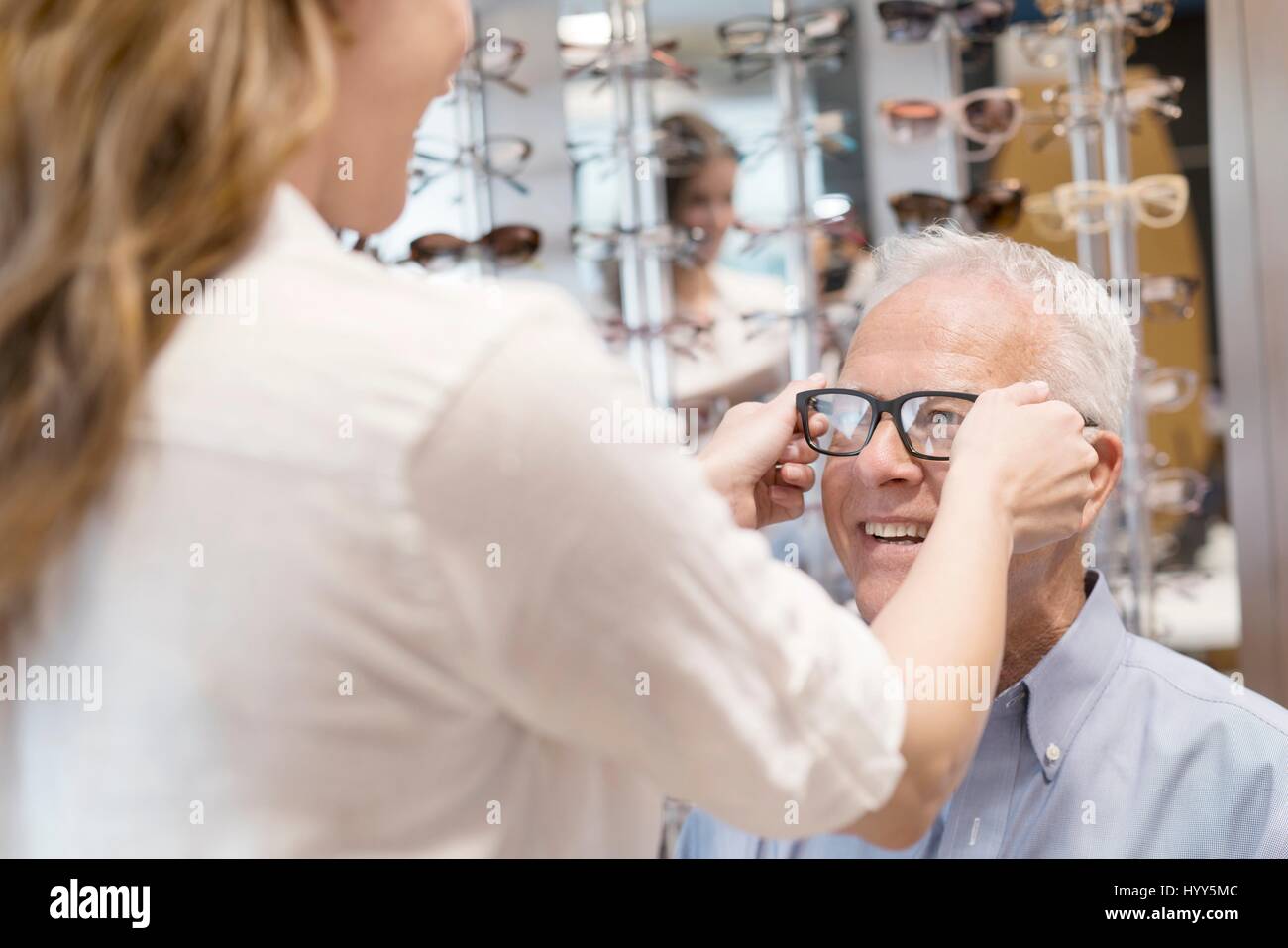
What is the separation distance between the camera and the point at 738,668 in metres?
0.70

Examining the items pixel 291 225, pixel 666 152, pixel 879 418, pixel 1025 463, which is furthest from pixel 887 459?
pixel 666 152

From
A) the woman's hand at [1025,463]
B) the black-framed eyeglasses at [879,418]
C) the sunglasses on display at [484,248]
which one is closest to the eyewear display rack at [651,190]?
the sunglasses on display at [484,248]

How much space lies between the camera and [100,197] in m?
0.65

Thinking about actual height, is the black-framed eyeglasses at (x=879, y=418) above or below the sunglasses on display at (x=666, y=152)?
below

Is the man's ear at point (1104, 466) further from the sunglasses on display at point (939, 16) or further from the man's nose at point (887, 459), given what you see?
the sunglasses on display at point (939, 16)

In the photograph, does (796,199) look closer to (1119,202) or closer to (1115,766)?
(1119,202)

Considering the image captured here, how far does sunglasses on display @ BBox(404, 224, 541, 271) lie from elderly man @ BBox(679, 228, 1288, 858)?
3.28 feet

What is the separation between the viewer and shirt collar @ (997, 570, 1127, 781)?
4.96 ft

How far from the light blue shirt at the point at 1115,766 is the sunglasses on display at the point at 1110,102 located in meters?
1.22

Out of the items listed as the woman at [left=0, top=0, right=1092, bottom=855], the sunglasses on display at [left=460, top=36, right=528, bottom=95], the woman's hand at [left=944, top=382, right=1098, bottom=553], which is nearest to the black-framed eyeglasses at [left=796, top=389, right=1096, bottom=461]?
the woman's hand at [left=944, top=382, right=1098, bottom=553]

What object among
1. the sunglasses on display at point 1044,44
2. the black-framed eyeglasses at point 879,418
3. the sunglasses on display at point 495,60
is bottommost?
Answer: the black-framed eyeglasses at point 879,418

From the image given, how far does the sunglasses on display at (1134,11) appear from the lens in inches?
95.5

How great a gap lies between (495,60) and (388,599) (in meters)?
2.13
